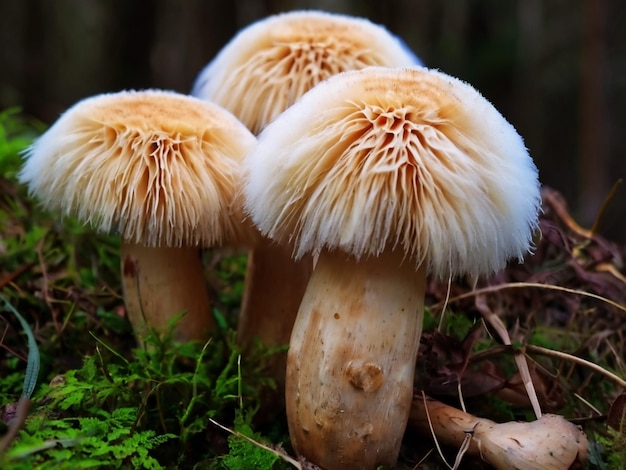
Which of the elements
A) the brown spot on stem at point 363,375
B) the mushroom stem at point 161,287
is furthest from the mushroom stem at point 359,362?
the mushroom stem at point 161,287

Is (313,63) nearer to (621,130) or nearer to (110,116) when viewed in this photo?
(110,116)

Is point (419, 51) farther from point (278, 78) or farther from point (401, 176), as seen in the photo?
Result: point (401, 176)

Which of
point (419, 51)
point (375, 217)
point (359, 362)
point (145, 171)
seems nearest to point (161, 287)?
point (145, 171)

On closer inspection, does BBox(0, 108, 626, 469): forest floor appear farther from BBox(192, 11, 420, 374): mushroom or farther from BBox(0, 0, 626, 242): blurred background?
BBox(0, 0, 626, 242): blurred background

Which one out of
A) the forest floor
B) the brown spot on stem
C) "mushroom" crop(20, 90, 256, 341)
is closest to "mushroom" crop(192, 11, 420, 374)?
the forest floor

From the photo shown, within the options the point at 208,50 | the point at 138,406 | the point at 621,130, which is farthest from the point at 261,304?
the point at 621,130
